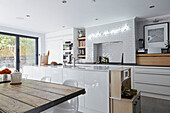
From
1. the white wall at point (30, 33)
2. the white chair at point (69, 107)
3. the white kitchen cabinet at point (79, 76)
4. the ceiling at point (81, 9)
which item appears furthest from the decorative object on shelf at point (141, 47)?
the white wall at point (30, 33)

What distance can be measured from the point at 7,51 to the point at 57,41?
242 centimetres

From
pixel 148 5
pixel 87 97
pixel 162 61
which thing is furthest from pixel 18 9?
pixel 162 61

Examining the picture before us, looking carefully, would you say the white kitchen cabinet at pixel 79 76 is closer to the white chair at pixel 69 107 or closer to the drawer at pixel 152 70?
the white chair at pixel 69 107

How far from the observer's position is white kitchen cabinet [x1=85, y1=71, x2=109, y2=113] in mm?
2064

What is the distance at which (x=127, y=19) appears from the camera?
407 cm

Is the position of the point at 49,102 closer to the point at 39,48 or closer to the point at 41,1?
the point at 41,1

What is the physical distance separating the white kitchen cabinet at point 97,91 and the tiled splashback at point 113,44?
2.32 m

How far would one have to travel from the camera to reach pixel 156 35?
12.8 feet

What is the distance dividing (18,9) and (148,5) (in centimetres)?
377

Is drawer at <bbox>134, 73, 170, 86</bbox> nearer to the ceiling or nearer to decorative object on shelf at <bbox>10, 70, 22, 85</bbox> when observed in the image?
the ceiling

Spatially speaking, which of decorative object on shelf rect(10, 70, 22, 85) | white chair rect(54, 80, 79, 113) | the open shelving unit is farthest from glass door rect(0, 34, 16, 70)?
white chair rect(54, 80, 79, 113)

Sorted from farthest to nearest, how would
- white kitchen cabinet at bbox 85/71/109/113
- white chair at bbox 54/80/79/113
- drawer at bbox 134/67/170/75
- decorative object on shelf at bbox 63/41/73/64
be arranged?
decorative object on shelf at bbox 63/41/73/64 < drawer at bbox 134/67/170/75 < white kitchen cabinet at bbox 85/71/109/113 < white chair at bbox 54/80/79/113

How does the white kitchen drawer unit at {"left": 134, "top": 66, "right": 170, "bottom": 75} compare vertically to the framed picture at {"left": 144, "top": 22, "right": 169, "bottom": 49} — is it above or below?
below

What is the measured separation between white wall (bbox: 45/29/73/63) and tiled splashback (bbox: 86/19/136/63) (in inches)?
46.3
